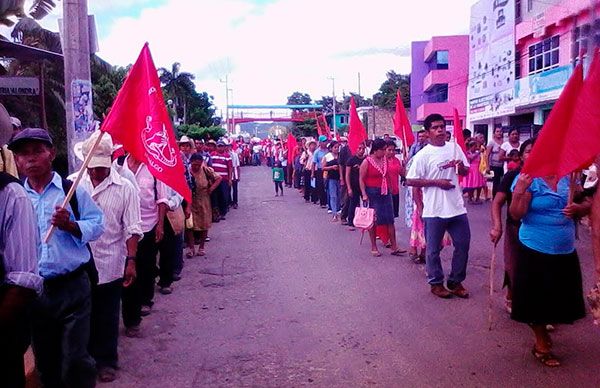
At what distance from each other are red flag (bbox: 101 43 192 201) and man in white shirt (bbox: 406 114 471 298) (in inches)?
126

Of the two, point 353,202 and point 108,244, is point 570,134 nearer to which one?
point 108,244

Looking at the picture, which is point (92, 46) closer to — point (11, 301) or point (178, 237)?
point (178, 237)

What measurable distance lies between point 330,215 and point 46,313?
11.8m

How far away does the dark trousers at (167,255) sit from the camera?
23.2 ft

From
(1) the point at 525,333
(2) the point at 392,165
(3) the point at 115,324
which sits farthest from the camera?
(2) the point at 392,165

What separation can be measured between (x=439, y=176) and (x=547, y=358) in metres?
2.61

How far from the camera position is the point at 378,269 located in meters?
8.37

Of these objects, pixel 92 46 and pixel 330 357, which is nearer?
pixel 330 357

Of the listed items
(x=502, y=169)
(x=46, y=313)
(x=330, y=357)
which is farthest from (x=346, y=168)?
(x=46, y=313)

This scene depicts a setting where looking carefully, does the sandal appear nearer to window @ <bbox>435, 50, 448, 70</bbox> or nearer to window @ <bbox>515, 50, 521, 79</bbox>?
window @ <bbox>515, 50, 521, 79</bbox>

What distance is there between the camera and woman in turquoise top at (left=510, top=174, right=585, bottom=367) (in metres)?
4.78

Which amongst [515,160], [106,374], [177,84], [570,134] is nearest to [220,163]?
[515,160]

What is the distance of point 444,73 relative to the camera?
45.1 meters

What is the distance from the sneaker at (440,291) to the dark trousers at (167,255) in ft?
9.31
